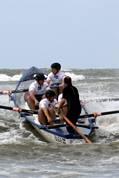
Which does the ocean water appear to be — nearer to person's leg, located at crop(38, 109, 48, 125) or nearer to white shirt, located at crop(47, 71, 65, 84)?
person's leg, located at crop(38, 109, 48, 125)

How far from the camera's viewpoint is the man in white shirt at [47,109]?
1319 centimetres

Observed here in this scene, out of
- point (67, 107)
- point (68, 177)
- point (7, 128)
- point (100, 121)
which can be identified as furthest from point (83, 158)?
point (100, 121)

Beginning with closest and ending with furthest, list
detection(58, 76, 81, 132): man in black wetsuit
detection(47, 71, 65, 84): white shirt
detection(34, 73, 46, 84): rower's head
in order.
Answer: detection(58, 76, 81, 132): man in black wetsuit, detection(34, 73, 46, 84): rower's head, detection(47, 71, 65, 84): white shirt

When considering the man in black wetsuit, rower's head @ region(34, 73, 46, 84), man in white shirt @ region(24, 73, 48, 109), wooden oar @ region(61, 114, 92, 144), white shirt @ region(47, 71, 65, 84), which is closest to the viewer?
wooden oar @ region(61, 114, 92, 144)

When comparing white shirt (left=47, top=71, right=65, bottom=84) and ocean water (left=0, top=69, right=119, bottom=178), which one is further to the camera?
white shirt (left=47, top=71, right=65, bottom=84)

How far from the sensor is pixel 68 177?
29.1 ft

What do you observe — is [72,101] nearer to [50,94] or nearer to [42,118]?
[50,94]

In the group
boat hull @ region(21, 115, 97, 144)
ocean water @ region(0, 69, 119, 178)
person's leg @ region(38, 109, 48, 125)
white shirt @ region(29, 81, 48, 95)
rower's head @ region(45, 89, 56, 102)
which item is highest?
white shirt @ region(29, 81, 48, 95)

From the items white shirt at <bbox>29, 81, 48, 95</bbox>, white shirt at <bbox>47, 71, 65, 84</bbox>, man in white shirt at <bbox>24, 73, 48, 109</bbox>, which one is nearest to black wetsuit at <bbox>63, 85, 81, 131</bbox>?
man in white shirt at <bbox>24, 73, 48, 109</bbox>

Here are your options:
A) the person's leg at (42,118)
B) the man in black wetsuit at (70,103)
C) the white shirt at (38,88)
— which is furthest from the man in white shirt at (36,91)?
the man in black wetsuit at (70,103)

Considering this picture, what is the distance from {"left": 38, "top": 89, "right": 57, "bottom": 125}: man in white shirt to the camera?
1319cm

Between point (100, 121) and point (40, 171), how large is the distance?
7895mm

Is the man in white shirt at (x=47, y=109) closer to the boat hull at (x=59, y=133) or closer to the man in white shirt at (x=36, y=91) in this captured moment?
the boat hull at (x=59, y=133)

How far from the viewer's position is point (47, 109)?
13258 millimetres
